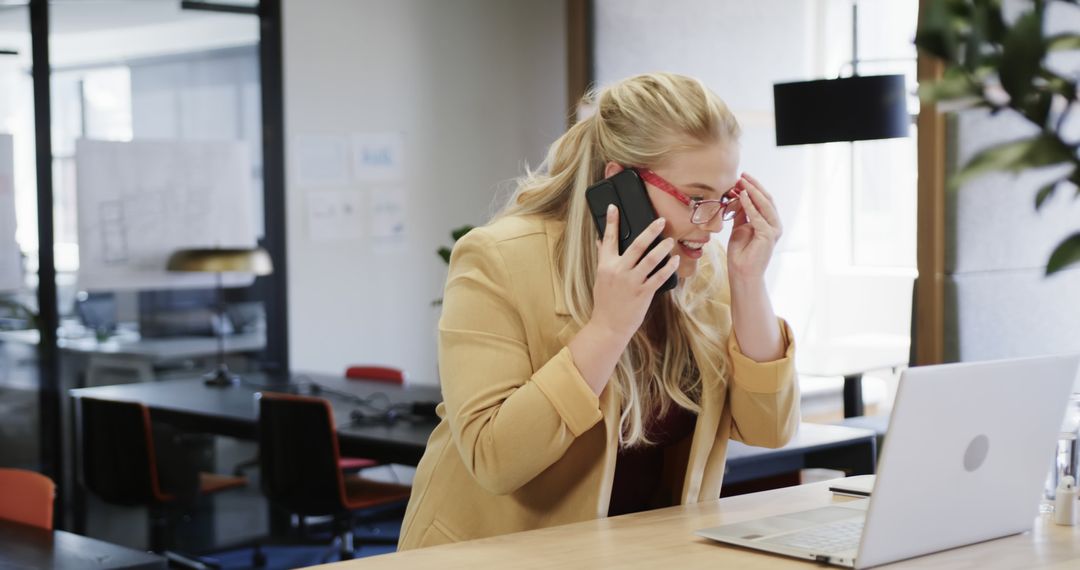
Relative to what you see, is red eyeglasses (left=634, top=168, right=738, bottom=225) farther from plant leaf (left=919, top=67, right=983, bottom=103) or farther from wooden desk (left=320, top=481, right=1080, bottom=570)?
plant leaf (left=919, top=67, right=983, bottom=103)

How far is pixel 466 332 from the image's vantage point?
1.80 metres

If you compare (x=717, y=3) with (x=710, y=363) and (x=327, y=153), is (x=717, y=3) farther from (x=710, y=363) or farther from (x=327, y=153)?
(x=710, y=363)

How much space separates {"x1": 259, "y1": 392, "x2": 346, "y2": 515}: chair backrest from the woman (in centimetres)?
226

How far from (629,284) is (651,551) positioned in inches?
15.1

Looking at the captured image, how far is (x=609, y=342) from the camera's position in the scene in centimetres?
177

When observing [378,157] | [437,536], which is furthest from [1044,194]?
[378,157]


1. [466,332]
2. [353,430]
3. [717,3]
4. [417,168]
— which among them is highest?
[717,3]

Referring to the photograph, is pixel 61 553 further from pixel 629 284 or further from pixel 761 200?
pixel 761 200

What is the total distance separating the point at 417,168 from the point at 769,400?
4.90 meters

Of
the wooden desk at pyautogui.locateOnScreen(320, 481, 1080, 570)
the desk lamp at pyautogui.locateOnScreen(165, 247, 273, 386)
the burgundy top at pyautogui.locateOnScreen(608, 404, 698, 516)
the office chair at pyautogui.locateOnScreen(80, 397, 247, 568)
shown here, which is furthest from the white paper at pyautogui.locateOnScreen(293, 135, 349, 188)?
the wooden desk at pyautogui.locateOnScreen(320, 481, 1080, 570)

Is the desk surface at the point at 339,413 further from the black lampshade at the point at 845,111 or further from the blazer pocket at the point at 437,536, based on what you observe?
the blazer pocket at the point at 437,536

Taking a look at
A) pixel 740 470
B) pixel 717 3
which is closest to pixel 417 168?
pixel 717 3

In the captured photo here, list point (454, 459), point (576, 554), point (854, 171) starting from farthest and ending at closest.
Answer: point (854, 171) → point (454, 459) → point (576, 554)

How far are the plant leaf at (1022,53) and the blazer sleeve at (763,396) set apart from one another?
4.48ft
